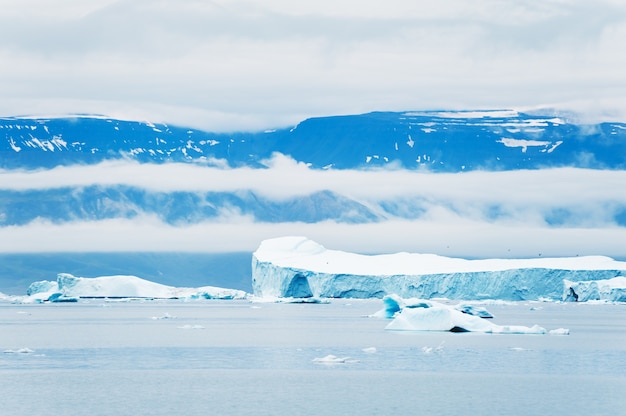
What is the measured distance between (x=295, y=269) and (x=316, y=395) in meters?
67.2

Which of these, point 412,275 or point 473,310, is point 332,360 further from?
point 412,275

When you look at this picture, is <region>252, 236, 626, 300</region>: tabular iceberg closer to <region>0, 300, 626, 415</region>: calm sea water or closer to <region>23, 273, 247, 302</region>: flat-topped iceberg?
<region>23, 273, 247, 302</region>: flat-topped iceberg

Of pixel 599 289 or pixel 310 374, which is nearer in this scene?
pixel 310 374

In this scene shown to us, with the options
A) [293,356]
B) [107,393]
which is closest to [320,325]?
[293,356]

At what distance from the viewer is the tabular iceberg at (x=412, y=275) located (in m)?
90.2

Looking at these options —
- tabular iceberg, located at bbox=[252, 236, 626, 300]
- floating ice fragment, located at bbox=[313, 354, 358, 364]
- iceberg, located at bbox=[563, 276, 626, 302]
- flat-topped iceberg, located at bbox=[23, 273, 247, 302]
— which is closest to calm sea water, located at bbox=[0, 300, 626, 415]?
floating ice fragment, located at bbox=[313, 354, 358, 364]

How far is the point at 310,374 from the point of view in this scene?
1241 inches

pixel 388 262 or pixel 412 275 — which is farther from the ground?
pixel 412 275

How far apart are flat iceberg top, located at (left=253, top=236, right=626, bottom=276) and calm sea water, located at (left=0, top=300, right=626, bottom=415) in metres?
41.1

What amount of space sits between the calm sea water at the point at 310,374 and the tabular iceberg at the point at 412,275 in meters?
38.9

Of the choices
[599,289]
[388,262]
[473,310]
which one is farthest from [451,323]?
[388,262]

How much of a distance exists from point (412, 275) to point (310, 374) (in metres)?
61.3

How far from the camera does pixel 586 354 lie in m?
38.4

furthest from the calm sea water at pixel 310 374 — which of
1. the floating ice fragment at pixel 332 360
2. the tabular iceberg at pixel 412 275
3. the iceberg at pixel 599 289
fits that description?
the tabular iceberg at pixel 412 275
